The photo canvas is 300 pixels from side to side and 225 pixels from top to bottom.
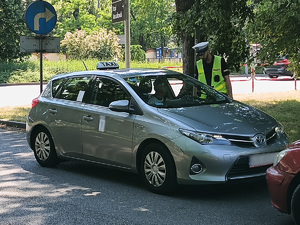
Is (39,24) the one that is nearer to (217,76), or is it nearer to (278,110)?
(217,76)

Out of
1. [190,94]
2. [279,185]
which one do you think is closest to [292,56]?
[190,94]

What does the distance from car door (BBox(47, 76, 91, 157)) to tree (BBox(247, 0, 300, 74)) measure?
318cm

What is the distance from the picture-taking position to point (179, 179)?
567 centimetres

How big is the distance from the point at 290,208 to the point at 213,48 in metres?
5.34

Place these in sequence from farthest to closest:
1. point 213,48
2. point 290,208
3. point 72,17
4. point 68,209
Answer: point 72,17, point 213,48, point 68,209, point 290,208

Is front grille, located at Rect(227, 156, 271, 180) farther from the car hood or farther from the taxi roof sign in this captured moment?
the taxi roof sign

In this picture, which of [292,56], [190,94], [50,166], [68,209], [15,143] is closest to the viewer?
[68,209]

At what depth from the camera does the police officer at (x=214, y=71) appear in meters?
8.12

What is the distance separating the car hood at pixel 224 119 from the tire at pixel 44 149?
2.30 m

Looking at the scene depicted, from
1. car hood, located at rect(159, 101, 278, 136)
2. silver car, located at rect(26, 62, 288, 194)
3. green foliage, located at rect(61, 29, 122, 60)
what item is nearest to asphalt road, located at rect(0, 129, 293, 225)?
silver car, located at rect(26, 62, 288, 194)

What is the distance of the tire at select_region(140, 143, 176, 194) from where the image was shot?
573 cm

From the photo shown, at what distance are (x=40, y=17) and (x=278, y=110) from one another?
664 cm

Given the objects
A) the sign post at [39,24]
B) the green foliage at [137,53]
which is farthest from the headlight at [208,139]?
the green foliage at [137,53]

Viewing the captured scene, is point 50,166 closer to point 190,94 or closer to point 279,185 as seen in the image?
point 190,94
